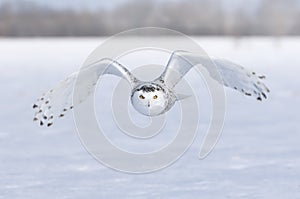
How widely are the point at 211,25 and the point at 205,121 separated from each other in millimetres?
41556

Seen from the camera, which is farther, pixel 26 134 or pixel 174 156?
pixel 26 134

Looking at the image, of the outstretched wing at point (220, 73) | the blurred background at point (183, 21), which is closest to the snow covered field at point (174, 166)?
the outstretched wing at point (220, 73)

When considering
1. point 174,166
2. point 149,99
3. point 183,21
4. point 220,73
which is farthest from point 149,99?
point 183,21

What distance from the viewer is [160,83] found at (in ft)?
20.8

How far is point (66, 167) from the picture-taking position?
695cm

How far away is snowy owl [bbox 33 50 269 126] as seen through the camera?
6215mm

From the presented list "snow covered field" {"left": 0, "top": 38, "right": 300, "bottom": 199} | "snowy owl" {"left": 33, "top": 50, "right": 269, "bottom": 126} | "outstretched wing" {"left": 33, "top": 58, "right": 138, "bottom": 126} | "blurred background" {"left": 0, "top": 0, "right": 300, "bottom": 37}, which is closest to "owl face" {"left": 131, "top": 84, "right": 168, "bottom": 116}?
"snowy owl" {"left": 33, "top": 50, "right": 269, "bottom": 126}

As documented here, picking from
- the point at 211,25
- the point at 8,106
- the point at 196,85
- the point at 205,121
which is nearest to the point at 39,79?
the point at 196,85

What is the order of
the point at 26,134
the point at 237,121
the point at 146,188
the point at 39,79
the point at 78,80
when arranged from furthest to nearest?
the point at 39,79 < the point at 237,121 < the point at 26,134 < the point at 78,80 < the point at 146,188

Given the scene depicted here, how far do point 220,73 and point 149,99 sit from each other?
0.94 m

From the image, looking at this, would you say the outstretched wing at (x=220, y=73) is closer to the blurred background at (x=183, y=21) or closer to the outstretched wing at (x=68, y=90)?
the outstretched wing at (x=68, y=90)

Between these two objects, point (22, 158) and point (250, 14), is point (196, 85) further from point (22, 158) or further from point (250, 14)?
point (250, 14)

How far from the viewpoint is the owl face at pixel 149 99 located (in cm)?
600

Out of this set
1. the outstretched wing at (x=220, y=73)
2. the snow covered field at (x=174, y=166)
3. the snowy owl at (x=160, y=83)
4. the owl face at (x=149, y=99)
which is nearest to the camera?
the snow covered field at (x=174, y=166)
